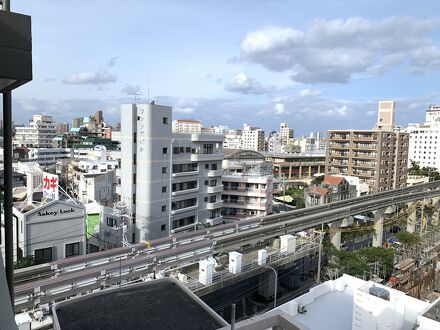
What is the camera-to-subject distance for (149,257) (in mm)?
17875

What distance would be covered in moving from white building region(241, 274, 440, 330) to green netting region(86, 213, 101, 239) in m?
18.8

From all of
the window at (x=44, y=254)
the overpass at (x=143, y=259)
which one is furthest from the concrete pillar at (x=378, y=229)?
the window at (x=44, y=254)

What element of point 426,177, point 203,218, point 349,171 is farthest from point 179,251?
point 426,177

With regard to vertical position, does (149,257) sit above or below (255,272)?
above

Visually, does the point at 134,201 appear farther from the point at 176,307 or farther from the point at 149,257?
the point at 176,307

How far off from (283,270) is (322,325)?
1164 cm

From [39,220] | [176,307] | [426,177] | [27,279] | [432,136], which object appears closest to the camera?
[176,307]

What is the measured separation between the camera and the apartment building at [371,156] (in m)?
49.0

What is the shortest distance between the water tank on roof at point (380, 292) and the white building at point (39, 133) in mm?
87455

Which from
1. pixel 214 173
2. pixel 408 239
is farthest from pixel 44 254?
pixel 408 239

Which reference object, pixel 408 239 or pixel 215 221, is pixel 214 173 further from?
pixel 408 239

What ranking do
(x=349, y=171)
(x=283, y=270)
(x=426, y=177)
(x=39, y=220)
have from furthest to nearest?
(x=426, y=177), (x=349, y=171), (x=283, y=270), (x=39, y=220)

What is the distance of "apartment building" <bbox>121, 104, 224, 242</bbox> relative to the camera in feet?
87.0

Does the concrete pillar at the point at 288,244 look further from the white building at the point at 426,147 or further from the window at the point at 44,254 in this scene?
the white building at the point at 426,147
